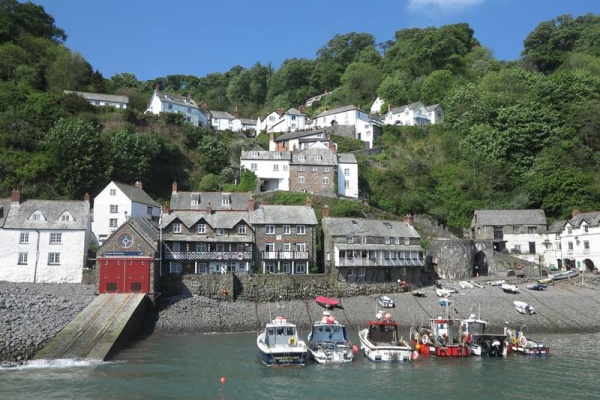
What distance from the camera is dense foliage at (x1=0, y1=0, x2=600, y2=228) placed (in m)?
60.1

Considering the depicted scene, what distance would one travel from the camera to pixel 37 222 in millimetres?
44969

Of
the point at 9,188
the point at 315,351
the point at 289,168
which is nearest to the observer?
the point at 315,351

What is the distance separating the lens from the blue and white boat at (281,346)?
29.2 metres

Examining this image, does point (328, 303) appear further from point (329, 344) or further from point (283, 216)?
point (329, 344)

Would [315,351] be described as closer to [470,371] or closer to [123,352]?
[470,371]

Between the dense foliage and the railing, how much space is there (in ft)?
45.7

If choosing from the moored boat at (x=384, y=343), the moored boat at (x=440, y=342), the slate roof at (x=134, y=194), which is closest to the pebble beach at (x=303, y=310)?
the moored boat at (x=440, y=342)

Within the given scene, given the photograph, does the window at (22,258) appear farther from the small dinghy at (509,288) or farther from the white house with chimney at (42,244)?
the small dinghy at (509,288)

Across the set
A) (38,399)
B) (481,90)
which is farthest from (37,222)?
(481,90)

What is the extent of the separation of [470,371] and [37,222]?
114 ft

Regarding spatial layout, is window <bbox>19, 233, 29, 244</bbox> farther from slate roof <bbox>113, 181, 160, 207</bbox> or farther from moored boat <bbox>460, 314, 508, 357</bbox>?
moored boat <bbox>460, 314, 508, 357</bbox>

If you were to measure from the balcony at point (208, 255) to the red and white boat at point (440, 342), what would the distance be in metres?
16.5

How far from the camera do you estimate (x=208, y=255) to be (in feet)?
150

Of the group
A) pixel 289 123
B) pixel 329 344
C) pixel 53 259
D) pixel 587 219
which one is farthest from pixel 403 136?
pixel 329 344
